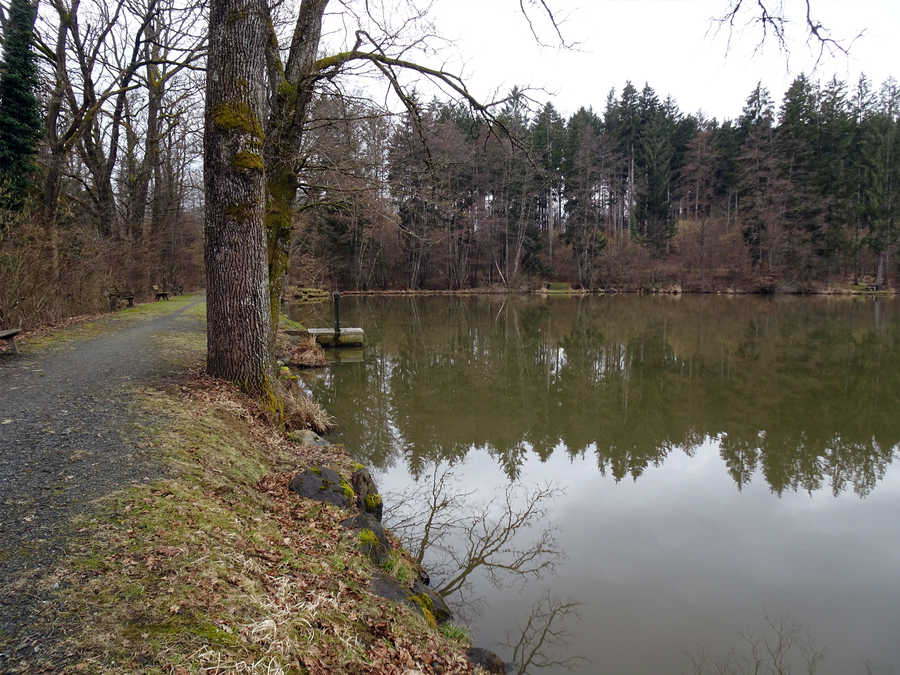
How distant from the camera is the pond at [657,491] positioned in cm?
427

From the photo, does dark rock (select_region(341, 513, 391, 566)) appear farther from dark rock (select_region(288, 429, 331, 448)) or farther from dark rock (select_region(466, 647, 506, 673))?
dark rock (select_region(288, 429, 331, 448))

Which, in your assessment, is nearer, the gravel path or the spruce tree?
the gravel path

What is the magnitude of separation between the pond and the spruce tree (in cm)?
994

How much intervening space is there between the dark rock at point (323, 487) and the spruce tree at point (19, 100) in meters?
14.1

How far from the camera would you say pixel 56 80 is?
15.4 metres

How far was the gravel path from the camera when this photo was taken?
2.33 metres

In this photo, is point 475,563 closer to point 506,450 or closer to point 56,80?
point 506,450

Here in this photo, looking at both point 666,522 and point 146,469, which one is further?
point 666,522

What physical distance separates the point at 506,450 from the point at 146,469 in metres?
5.71

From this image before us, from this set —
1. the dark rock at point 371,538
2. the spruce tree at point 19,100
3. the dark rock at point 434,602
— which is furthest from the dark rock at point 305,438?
the spruce tree at point 19,100

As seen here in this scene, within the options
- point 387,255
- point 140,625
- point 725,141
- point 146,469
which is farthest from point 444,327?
point 725,141

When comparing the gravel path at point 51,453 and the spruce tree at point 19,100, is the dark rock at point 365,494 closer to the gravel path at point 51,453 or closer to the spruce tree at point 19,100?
the gravel path at point 51,453

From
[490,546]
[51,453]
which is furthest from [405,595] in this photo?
[51,453]

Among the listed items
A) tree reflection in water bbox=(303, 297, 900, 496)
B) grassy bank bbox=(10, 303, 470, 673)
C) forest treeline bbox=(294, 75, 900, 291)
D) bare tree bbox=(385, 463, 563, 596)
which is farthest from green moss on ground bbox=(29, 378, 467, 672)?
forest treeline bbox=(294, 75, 900, 291)
